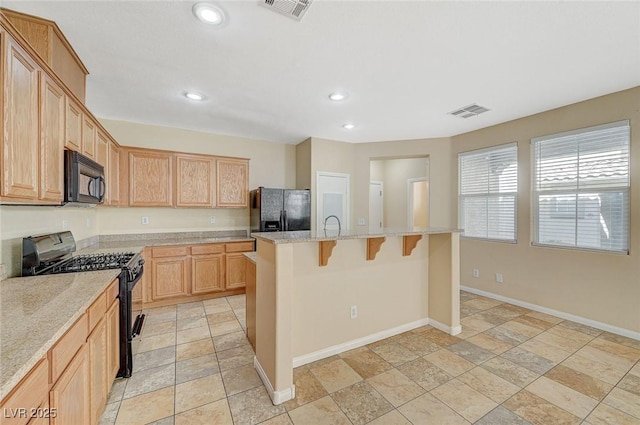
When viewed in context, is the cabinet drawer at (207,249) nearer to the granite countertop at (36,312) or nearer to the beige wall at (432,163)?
the granite countertop at (36,312)

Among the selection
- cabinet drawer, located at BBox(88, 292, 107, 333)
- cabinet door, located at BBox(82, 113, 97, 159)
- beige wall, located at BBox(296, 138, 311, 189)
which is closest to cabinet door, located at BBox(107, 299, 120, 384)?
cabinet drawer, located at BBox(88, 292, 107, 333)

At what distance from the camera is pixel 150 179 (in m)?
3.84

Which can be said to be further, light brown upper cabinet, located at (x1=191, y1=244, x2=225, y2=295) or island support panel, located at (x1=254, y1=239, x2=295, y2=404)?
light brown upper cabinet, located at (x1=191, y1=244, x2=225, y2=295)

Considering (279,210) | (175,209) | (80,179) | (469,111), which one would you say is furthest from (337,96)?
(175,209)

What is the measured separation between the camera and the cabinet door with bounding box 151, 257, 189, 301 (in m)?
3.62

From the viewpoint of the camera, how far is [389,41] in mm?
2045

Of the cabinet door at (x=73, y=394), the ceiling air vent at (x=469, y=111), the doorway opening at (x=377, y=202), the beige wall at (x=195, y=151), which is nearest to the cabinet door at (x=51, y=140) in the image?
the cabinet door at (x=73, y=394)

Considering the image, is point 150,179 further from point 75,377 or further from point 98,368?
point 75,377

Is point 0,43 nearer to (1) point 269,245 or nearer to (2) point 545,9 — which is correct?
(1) point 269,245

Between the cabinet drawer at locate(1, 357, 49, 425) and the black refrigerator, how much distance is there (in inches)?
128

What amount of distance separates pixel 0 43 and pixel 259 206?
3.10 m

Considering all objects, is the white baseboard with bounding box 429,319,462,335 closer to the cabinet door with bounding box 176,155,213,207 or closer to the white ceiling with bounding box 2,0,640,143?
the white ceiling with bounding box 2,0,640,143

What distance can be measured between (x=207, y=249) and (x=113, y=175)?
154cm

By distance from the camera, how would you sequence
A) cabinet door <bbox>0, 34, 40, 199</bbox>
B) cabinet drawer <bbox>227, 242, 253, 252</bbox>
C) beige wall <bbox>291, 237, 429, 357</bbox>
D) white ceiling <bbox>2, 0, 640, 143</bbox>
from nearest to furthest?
cabinet door <bbox>0, 34, 40, 199</bbox> → white ceiling <bbox>2, 0, 640, 143</bbox> → beige wall <bbox>291, 237, 429, 357</bbox> → cabinet drawer <bbox>227, 242, 253, 252</bbox>
